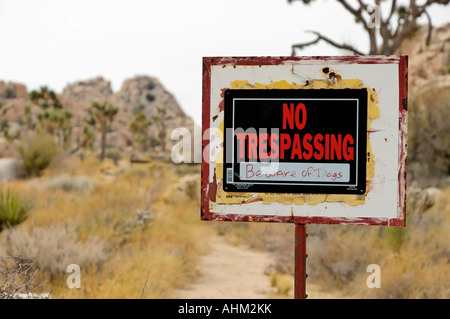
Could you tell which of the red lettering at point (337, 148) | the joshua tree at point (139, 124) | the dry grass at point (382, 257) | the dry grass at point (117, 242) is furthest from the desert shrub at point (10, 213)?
the joshua tree at point (139, 124)

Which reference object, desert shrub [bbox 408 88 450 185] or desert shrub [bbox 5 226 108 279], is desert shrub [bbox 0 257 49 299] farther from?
desert shrub [bbox 408 88 450 185]

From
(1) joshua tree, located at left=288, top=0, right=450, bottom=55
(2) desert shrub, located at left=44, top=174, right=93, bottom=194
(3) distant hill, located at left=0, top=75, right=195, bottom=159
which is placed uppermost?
(3) distant hill, located at left=0, top=75, right=195, bottom=159

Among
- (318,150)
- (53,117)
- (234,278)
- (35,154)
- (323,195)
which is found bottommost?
(234,278)

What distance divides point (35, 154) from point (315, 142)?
17603 mm

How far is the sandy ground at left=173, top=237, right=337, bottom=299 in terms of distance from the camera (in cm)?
703

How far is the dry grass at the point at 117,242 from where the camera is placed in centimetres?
627

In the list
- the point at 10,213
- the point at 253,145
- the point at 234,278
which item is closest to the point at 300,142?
the point at 253,145

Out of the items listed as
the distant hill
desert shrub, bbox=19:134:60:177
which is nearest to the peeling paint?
desert shrub, bbox=19:134:60:177

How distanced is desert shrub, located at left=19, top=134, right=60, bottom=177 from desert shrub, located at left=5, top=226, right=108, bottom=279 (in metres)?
12.1

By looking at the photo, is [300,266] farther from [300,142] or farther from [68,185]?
[68,185]

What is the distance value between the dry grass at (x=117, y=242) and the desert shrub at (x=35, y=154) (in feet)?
13.8

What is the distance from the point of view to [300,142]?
2963 millimetres

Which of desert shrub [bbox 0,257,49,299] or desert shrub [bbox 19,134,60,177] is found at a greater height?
desert shrub [bbox 19,134,60,177]
